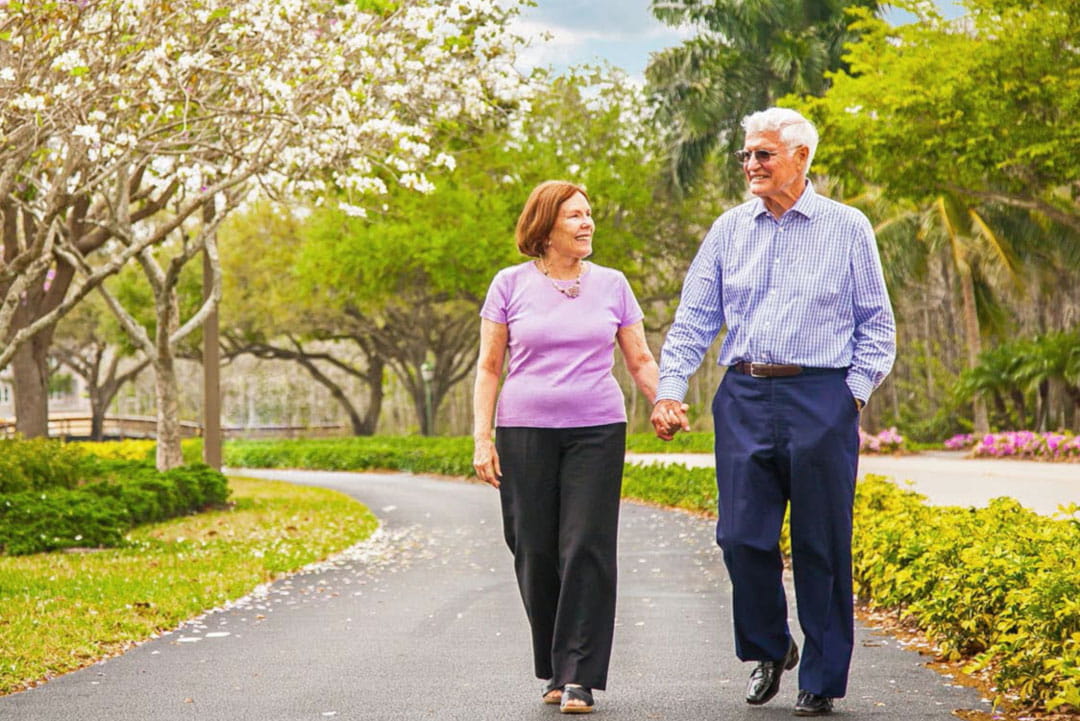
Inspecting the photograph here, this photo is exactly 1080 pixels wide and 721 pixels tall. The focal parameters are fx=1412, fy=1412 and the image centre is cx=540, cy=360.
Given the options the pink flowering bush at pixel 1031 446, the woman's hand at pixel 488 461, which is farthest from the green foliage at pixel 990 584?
the pink flowering bush at pixel 1031 446

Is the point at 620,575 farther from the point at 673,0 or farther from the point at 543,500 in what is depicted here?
the point at 673,0

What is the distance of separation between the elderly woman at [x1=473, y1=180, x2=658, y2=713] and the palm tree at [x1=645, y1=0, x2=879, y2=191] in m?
26.3

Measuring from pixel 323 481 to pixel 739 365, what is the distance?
24.6 m

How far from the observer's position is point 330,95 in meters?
13.2

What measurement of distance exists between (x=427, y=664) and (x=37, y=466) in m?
10.2

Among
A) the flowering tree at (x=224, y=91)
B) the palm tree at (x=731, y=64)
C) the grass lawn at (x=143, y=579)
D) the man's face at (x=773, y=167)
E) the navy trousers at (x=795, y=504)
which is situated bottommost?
the grass lawn at (x=143, y=579)

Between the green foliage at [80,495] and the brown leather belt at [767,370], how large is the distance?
8930 mm

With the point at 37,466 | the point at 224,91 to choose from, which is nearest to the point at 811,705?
the point at 224,91

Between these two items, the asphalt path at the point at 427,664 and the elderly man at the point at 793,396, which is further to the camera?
the asphalt path at the point at 427,664

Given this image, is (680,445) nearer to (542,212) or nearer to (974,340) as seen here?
(974,340)

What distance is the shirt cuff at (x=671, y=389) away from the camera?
480 cm

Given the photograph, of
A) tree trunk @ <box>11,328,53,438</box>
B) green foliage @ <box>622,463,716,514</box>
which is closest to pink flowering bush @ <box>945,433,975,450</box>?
green foliage @ <box>622,463,716,514</box>

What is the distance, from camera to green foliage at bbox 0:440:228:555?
12273 mm

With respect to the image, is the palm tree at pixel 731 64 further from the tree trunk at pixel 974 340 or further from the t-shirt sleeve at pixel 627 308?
the t-shirt sleeve at pixel 627 308
